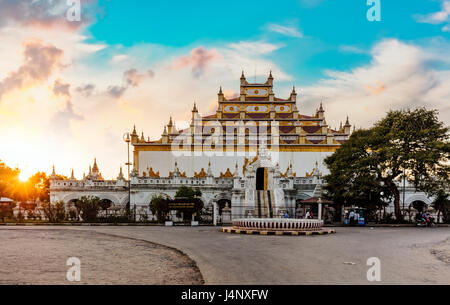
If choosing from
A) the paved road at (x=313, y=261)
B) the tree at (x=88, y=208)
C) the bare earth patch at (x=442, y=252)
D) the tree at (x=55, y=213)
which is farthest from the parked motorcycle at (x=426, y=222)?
the tree at (x=55, y=213)

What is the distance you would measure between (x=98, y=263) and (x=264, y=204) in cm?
2590

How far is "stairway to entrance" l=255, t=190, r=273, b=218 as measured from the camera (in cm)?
3662

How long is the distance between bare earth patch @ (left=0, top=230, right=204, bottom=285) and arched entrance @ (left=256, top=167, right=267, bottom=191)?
26.7 m

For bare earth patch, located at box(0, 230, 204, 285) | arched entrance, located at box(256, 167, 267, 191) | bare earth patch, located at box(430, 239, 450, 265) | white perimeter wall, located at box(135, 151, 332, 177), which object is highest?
white perimeter wall, located at box(135, 151, 332, 177)

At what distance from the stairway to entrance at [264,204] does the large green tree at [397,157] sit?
17.2 feet

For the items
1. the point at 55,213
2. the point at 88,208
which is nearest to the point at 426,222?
the point at 88,208

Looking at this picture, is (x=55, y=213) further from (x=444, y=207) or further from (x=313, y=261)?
(x=444, y=207)

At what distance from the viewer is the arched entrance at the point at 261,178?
44812 mm

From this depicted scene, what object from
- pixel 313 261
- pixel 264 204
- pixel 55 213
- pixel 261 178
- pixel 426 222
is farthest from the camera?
pixel 261 178

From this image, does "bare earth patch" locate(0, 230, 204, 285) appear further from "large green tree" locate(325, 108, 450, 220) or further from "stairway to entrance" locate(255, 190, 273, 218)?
"large green tree" locate(325, 108, 450, 220)

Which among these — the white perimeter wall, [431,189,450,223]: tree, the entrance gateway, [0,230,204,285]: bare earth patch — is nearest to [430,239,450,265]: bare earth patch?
the entrance gateway

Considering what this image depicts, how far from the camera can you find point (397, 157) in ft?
113

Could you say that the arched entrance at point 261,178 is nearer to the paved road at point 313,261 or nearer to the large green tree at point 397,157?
the large green tree at point 397,157
